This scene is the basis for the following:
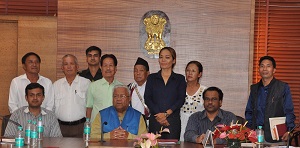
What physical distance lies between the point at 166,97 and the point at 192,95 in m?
0.34

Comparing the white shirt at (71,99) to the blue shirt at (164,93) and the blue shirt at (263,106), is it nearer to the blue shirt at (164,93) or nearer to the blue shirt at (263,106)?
the blue shirt at (164,93)

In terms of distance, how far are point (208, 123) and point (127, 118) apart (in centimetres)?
80

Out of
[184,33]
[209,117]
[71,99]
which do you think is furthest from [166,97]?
[184,33]

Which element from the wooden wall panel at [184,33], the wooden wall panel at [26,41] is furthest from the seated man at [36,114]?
the wooden wall panel at [26,41]

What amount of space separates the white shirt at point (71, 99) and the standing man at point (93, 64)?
229mm

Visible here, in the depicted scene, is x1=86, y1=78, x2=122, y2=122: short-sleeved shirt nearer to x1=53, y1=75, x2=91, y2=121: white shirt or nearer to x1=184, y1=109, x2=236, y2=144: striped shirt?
x1=53, y1=75, x2=91, y2=121: white shirt

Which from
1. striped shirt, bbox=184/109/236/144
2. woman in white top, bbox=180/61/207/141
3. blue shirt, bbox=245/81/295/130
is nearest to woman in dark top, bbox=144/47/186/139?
woman in white top, bbox=180/61/207/141

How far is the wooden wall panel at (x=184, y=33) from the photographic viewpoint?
8445mm

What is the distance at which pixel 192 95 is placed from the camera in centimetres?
721

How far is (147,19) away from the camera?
8.49 metres

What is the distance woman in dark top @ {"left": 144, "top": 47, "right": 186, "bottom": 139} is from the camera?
6.97 metres

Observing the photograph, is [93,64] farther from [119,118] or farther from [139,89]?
[119,118]

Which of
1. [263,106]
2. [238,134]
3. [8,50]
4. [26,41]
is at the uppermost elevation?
[26,41]

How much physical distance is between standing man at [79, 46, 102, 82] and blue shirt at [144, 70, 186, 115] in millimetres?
781
